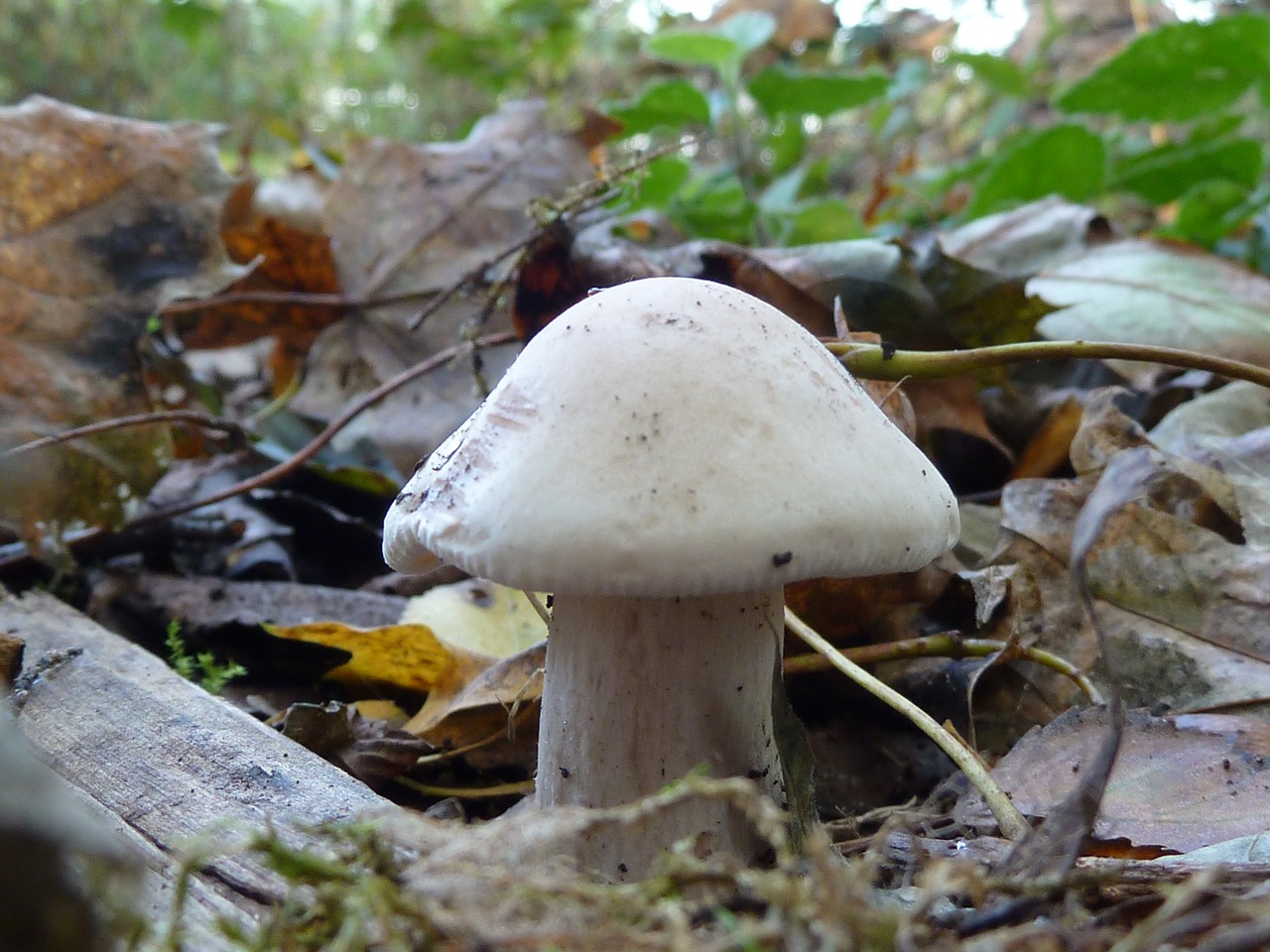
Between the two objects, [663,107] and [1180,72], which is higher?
[1180,72]

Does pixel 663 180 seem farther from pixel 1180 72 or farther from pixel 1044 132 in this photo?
pixel 1180 72

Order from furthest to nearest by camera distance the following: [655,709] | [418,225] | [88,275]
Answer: [418,225], [88,275], [655,709]

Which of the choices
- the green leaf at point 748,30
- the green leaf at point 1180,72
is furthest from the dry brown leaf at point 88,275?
the green leaf at point 1180,72

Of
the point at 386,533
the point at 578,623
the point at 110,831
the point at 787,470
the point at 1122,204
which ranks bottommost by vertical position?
the point at 1122,204

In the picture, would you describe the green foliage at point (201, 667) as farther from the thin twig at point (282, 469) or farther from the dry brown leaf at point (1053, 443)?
the dry brown leaf at point (1053, 443)

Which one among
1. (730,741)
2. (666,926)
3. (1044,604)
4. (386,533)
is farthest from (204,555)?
(666,926)

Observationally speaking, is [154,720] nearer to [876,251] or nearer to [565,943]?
[565,943]

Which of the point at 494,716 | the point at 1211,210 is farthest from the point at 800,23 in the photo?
the point at 494,716
